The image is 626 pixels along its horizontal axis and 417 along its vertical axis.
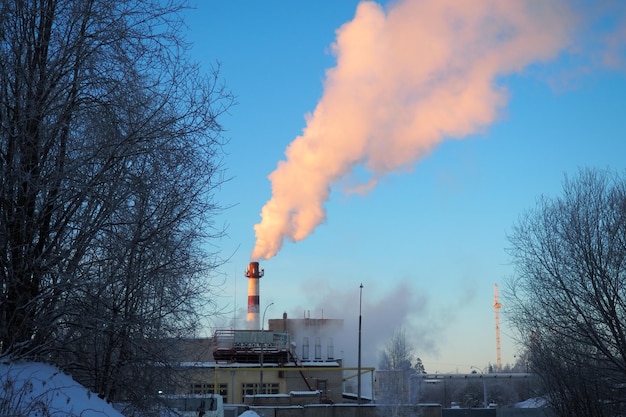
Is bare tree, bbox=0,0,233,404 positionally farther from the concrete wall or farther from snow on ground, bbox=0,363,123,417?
the concrete wall

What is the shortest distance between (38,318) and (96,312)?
31.1 inches

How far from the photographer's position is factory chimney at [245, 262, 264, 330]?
68.2m

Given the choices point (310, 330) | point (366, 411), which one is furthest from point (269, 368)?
point (310, 330)

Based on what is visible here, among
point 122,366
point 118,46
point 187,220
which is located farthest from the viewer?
point 187,220

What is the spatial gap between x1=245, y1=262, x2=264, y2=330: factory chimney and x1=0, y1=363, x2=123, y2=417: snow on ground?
60303 mm

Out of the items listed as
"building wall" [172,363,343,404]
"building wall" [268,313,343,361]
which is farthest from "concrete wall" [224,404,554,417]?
"building wall" [268,313,343,361]

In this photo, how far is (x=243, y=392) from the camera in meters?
54.7

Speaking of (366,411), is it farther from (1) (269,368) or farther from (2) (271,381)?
(2) (271,381)

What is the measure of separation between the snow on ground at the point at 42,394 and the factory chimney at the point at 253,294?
198 feet

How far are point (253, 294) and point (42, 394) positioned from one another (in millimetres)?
63727

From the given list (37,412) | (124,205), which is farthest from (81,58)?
(37,412)

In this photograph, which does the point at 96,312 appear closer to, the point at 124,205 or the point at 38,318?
Answer: the point at 38,318

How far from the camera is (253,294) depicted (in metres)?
70.1

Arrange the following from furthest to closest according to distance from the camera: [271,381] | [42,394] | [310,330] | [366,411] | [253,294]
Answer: [310,330]
[253,294]
[271,381]
[366,411]
[42,394]
